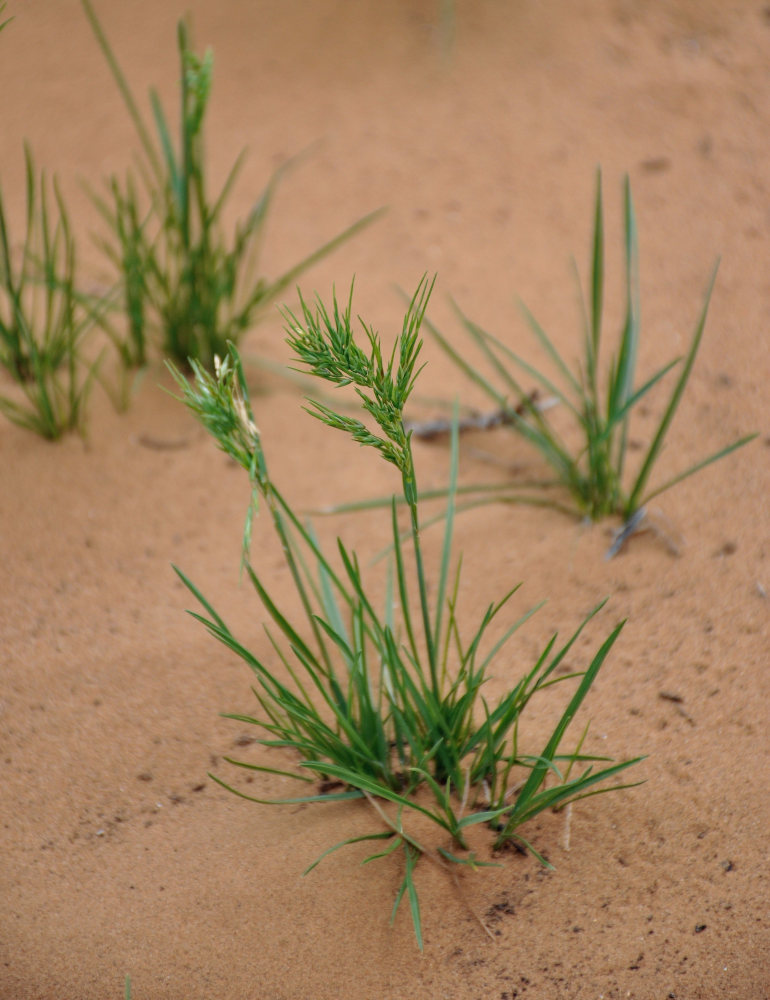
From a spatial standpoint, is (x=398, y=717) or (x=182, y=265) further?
(x=182, y=265)

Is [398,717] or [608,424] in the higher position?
[608,424]

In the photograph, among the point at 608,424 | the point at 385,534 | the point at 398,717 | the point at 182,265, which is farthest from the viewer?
the point at 182,265

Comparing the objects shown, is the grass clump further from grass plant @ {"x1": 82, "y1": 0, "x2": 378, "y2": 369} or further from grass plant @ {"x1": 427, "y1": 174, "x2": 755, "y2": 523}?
grass plant @ {"x1": 82, "y1": 0, "x2": 378, "y2": 369}

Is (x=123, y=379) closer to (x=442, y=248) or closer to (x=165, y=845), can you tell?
(x=442, y=248)

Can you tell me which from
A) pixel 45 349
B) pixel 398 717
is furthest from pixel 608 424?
pixel 45 349

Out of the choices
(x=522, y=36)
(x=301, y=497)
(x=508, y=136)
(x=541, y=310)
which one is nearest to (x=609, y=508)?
(x=301, y=497)

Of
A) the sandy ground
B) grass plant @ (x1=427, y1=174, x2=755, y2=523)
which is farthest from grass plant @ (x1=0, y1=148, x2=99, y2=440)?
grass plant @ (x1=427, y1=174, x2=755, y2=523)

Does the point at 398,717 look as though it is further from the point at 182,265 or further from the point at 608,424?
the point at 182,265

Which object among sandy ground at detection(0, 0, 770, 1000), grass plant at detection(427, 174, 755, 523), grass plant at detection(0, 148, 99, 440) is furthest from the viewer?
grass plant at detection(0, 148, 99, 440)
